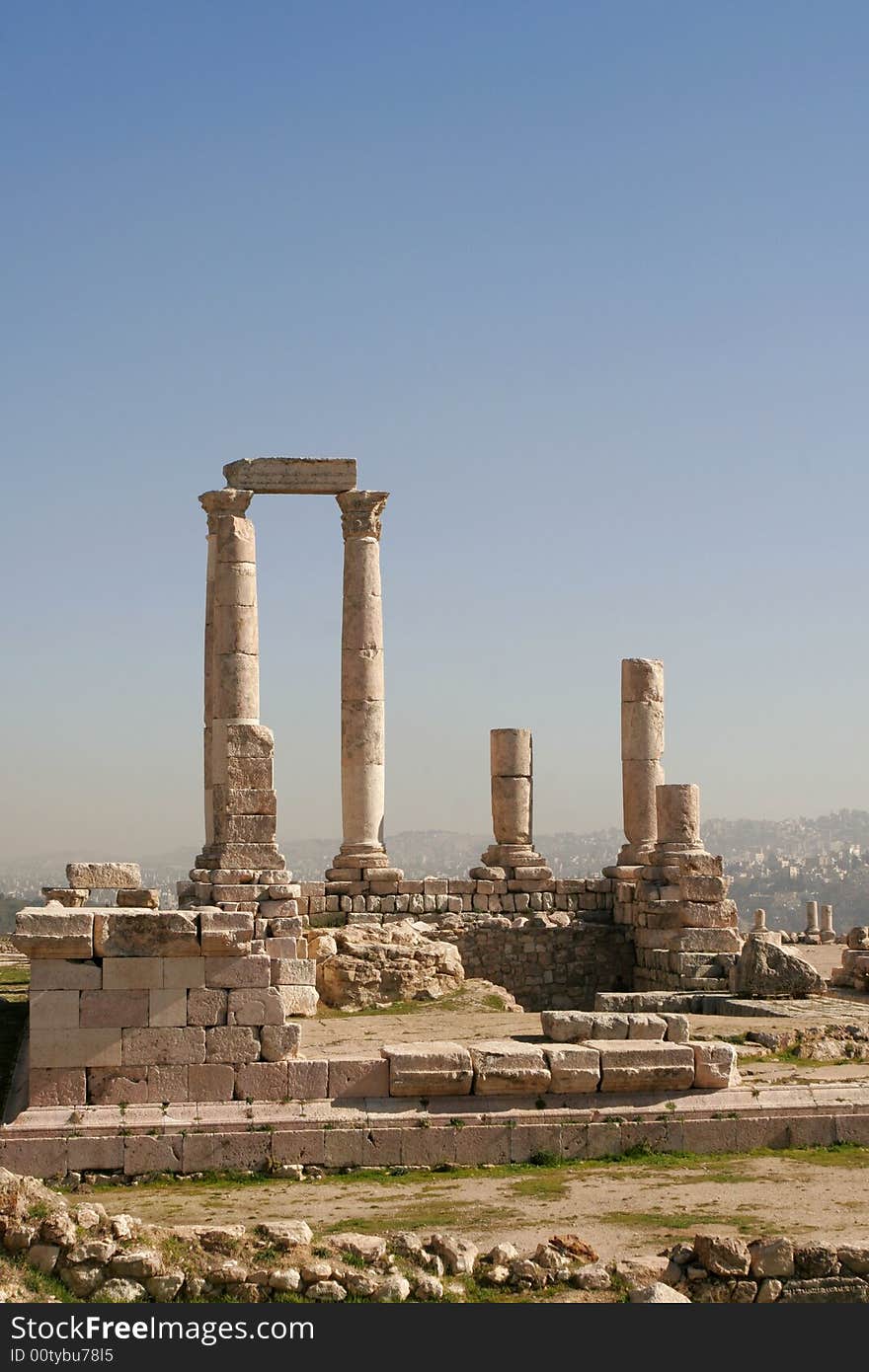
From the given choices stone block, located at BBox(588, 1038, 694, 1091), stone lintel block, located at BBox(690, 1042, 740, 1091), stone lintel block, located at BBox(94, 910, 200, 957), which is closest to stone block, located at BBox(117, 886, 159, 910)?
stone lintel block, located at BBox(94, 910, 200, 957)

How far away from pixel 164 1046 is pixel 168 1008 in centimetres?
36

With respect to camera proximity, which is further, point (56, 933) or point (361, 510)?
point (361, 510)

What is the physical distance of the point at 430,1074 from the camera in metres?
15.8

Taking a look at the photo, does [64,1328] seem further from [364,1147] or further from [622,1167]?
[622,1167]

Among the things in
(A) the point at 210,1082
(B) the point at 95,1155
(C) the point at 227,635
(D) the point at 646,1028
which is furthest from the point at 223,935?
(C) the point at 227,635

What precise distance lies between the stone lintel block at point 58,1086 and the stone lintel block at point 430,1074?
289 cm

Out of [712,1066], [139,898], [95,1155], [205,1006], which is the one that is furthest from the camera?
[139,898]

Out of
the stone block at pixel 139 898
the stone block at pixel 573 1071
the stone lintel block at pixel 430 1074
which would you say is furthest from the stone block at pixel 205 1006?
the stone block at pixel 573 1071

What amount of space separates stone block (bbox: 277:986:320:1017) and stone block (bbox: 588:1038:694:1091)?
21.6ft

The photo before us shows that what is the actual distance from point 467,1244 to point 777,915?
123746 mm

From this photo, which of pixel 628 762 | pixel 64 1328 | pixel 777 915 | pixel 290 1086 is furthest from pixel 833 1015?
pixel 777 915

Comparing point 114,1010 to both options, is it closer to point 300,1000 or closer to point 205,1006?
point 205,1006

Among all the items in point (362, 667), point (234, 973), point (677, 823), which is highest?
point (362, 667)

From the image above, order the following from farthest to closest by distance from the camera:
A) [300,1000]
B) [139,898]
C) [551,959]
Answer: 1. [551,959]
2. [300,1000]
3. [139,898]
